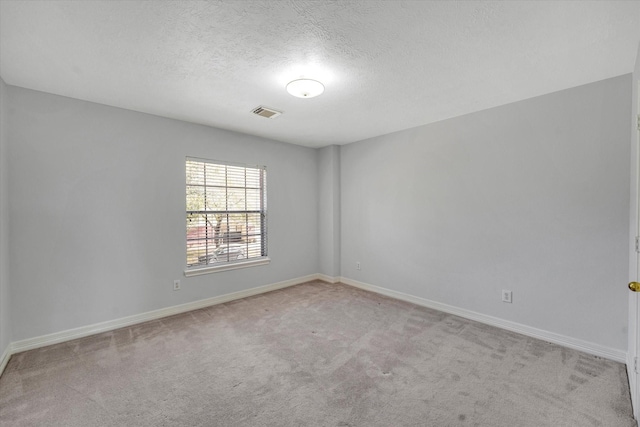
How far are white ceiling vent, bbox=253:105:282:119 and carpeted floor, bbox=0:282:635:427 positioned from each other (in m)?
2.43

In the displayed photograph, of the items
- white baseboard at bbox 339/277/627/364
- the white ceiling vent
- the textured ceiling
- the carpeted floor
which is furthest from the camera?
the white ceiling vent

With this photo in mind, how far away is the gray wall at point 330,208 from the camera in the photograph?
4.86 m

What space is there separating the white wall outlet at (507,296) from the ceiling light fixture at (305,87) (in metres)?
2.84

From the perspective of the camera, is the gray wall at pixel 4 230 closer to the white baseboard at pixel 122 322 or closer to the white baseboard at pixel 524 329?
the white baseboard at pixel 122 322

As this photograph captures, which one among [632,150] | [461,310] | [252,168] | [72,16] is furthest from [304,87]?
[461,310]

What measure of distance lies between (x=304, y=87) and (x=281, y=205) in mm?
2461

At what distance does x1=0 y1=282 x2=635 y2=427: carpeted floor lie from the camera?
5.76ft

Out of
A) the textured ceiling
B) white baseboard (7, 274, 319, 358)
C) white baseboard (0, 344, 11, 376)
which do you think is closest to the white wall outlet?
the textured ceiling

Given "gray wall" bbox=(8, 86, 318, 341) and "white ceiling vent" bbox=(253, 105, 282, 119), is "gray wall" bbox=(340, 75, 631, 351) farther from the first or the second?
"gray wall" bbox=(8, 86, 318, 341)

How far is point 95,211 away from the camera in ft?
9.61

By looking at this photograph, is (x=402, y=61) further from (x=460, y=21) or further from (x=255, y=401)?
(x=255, y=401)

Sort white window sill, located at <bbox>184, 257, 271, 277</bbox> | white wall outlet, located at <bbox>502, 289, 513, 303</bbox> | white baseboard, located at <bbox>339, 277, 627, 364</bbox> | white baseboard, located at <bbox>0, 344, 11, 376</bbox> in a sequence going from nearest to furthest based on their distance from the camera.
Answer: white baseboard, located at <bbox>0, 344, 11, 376</bbox>
white baseboard, located at <bbox>339, 277, 627, 364</bbox>
white wall outlet, located at <bbox>502, 289, 513, 303</bbox>
white window sill, located at <bbox>184, 257, 271, 277</bbox>

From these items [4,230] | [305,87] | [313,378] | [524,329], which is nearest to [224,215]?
[4,230]

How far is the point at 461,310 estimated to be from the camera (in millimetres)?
3350
